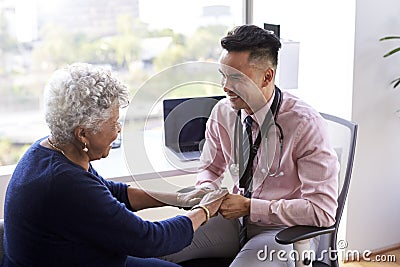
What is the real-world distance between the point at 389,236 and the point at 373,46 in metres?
1.01

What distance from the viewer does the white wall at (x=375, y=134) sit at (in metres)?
2.62

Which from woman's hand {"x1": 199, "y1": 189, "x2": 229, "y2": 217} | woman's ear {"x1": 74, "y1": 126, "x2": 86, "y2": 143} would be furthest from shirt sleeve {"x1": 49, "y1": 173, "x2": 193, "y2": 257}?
woman's hand {"x1": 199, "y1": 189, "x2": 229, "y2": 217}

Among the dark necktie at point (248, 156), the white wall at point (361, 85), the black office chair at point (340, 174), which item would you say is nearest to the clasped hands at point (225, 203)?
the dark necktie at point (248, 156)

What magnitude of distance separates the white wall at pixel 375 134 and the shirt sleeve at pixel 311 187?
0.98m

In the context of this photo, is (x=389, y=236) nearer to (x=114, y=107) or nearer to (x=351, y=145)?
(x=351, y=145)

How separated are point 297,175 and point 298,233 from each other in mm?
253

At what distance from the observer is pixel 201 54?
123 inches

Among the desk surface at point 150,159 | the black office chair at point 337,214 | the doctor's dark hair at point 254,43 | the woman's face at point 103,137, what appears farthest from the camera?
the desk surface at point 150,159

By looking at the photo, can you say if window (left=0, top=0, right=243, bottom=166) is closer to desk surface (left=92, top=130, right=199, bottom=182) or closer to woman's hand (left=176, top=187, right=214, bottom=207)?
desk surface (left=92, top=130, right=199, bottom=182)

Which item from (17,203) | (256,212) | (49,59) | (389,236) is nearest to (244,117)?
(256,212)

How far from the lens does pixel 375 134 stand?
9.04 feet

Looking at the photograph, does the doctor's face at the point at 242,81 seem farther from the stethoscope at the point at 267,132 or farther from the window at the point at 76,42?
the window at the point at 76,42

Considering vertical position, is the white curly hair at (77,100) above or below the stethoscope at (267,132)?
above

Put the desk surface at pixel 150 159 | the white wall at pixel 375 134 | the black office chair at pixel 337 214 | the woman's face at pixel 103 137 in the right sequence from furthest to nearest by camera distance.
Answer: the white wall at pixel 375 134 < the desk surface at pixel 150 159 < the black office chair at pixel 337 214 < the woman's face at pixel 103 137
